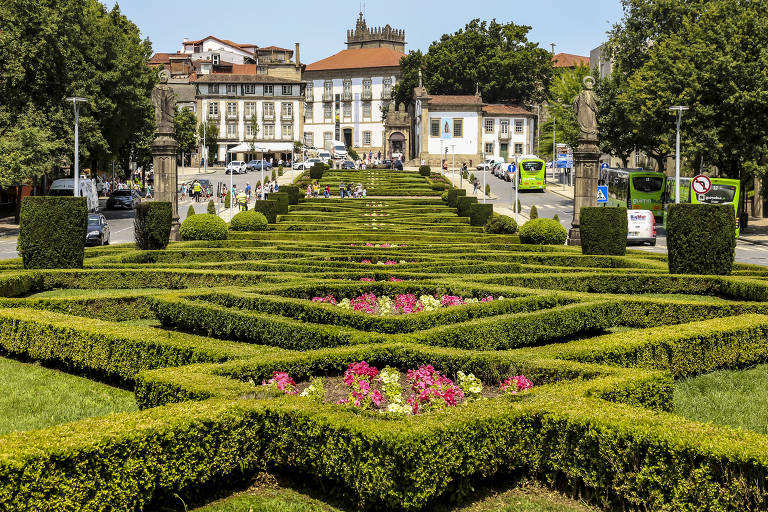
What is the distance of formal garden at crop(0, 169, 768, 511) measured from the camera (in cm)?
618

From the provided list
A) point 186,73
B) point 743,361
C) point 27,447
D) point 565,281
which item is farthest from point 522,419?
point 186,73

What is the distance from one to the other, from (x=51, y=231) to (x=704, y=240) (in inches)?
535

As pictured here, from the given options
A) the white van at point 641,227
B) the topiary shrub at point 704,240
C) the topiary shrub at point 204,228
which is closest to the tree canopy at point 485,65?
the white van at point 641,227

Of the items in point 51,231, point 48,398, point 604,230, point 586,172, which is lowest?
point 48,398

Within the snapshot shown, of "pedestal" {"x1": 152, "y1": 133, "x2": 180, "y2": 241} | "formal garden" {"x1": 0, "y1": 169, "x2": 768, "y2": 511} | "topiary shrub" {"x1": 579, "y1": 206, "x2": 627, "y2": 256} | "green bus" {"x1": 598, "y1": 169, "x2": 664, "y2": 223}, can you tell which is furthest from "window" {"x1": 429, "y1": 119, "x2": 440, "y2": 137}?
"formal garden" {"x1": 0, "y1": 169, "x2": 768, "y2": 511}

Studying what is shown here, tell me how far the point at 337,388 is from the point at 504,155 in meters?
83.0

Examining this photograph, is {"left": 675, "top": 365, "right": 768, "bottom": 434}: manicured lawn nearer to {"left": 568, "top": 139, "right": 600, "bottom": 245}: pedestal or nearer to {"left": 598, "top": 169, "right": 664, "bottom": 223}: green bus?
{"left": 568, "top": 139, "right": 600, "bottom": 245}: pedestal

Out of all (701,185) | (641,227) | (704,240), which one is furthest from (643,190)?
(704,240)

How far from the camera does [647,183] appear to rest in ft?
139

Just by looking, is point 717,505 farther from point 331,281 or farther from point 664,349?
point 331,281

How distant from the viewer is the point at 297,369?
8961 mm

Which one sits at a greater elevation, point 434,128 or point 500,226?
point 434,128

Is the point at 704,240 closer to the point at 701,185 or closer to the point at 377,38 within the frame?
the point at 701,185

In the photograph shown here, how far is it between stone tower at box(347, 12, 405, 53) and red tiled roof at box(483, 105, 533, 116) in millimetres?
36572
